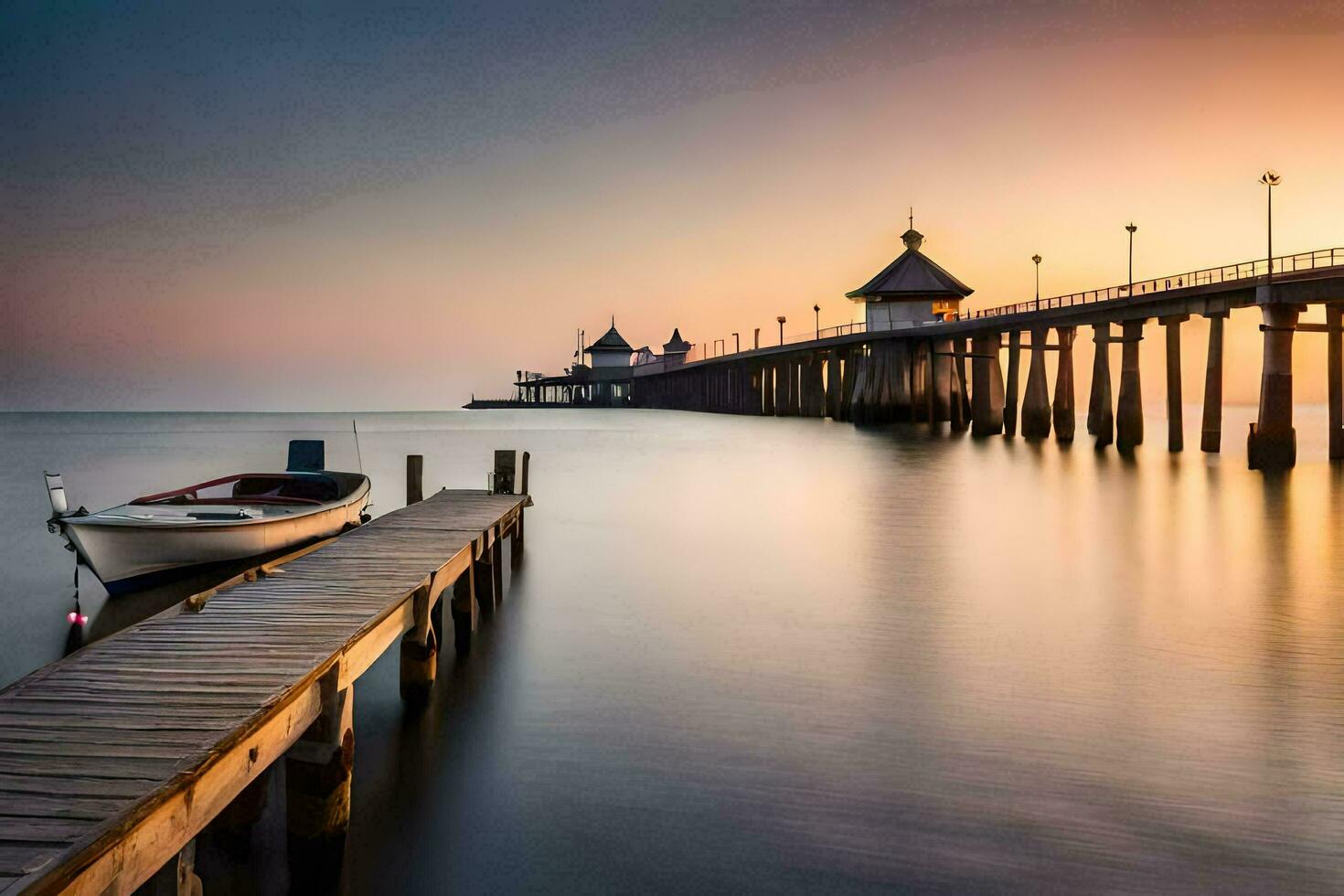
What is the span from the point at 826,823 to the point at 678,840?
97cm

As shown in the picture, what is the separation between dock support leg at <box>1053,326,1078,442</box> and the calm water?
23.0m

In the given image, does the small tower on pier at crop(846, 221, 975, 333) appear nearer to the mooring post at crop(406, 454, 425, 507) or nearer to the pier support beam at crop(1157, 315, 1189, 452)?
the pier support beam at crop(1157, 315, 1189, 452)

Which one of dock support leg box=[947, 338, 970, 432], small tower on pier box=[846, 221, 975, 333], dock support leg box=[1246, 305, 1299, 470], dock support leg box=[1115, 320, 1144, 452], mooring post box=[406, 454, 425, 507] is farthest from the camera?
small tower on pier box=[846, 221, 975, 333]

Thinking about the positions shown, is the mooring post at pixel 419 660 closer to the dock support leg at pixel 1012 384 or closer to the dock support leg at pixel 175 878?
the dock support leg at pixel 175 878

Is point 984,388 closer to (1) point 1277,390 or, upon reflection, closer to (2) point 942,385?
(2) point 942,385

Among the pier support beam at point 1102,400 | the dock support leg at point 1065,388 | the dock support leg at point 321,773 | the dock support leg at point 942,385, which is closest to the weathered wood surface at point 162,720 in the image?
the dock support leg at point 321,773

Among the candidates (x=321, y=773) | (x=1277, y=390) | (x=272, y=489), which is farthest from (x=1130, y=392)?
(x=321, y=773)

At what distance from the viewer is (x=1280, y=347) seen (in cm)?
2636

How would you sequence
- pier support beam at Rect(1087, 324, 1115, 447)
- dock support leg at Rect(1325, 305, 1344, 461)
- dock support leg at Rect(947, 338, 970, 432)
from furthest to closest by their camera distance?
dock support leg at Rect(947, 338, 970, 432), pier support beam at Rect(1087, 324, 1115, 447), dock support leg at Rect(1325, 305, 1344, 461)

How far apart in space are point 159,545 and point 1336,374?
1365 inches

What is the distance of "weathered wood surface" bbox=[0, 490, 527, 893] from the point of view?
3094 millimetres

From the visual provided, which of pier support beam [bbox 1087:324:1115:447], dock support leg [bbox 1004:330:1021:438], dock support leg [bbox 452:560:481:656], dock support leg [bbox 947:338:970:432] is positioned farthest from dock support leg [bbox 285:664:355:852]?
dock support leg [bbox 947:338:970:432]

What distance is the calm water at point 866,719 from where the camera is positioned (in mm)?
5195

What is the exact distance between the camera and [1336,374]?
1163 inches
